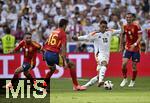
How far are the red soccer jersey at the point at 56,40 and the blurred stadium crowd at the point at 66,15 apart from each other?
27.3 ft

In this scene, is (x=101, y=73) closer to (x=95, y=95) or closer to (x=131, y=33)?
(x=95, y=95)

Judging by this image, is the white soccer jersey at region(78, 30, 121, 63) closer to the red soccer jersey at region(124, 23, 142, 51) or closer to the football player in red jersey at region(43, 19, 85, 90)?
the football player in red jersey at region(43, 19, 85, 90)

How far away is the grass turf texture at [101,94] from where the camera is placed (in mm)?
16408

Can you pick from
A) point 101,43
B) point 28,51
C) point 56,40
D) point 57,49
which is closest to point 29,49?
point 28,51

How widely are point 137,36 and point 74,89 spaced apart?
11.2ft

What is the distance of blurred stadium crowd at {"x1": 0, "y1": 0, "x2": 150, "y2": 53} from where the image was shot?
28172 millimetres

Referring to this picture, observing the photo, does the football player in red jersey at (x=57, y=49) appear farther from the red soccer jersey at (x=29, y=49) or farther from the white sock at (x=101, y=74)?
the red soccer jersey at (x=29, y=49)

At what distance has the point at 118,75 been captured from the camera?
25953 millimetres

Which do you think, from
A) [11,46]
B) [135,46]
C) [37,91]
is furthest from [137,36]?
[11,46]

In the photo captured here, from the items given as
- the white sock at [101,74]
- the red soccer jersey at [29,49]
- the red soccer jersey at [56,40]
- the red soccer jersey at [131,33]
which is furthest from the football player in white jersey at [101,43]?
the red soccer jersey at [131,33]

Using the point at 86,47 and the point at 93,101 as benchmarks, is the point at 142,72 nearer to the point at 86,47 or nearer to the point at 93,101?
the point at 86,47

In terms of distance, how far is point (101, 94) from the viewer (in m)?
18.2

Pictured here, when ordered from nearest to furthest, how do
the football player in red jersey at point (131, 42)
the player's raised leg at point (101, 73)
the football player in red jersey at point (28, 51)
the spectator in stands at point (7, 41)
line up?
the player's raised leg at point (101, 73) < the football player in red jersey at point (28, 51) < the football player in red jersey at point (131, 42) < the spectator in stands at point (7, 41)

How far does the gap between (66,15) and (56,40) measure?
1047cm
